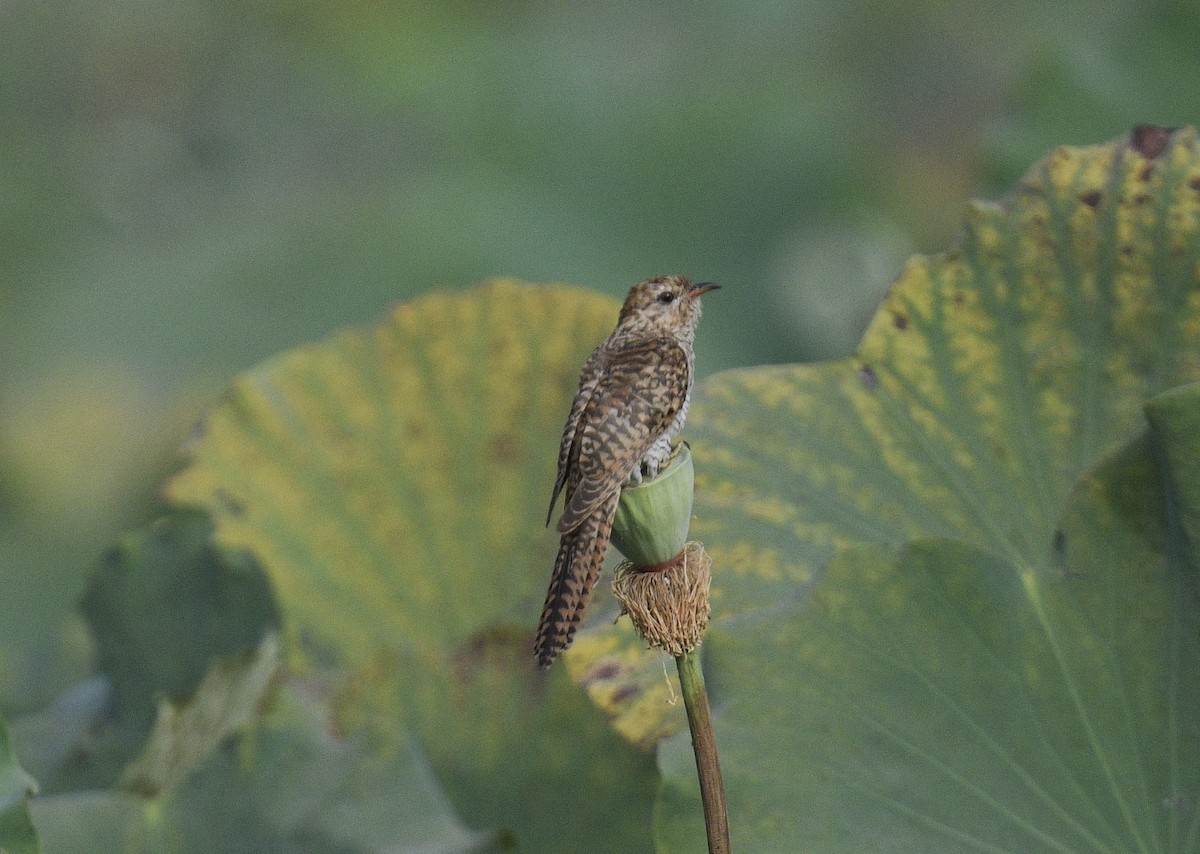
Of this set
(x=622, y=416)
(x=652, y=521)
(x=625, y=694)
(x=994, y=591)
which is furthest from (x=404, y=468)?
(x=652, y=521)

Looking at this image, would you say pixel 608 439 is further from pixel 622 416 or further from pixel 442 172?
pixel 442 172

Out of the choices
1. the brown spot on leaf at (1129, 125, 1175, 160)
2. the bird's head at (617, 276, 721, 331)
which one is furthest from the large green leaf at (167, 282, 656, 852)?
the brown spot on leaf at (1129, 125, 1175, 160)

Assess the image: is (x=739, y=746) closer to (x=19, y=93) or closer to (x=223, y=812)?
(x=223, y=812)

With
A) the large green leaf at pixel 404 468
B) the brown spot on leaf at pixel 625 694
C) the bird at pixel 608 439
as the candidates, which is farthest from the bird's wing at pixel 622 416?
the large green leaf at pixel 404 468

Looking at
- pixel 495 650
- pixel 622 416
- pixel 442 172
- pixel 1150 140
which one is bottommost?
pixel 495 650

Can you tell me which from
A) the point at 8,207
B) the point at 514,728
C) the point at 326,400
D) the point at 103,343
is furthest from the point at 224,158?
the point at 514,728

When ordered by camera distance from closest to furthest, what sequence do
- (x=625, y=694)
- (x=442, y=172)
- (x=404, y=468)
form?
(x=625, y=694), (x=404, y=468), (x=442, y=172)
